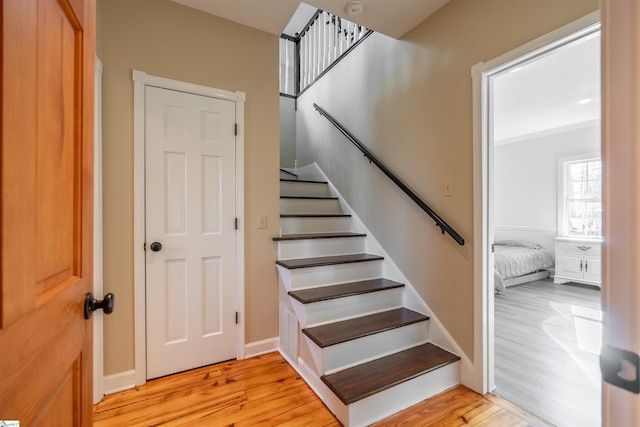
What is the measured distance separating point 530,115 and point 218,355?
524 centimetres

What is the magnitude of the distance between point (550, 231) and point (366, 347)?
16.7 ft

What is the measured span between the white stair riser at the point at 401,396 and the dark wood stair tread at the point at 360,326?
34 cm

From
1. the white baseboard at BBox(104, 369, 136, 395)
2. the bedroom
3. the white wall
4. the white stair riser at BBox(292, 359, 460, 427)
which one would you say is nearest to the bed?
the bedroom

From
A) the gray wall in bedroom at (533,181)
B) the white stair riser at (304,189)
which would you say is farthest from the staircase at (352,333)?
the gray wall in bedroom at (533,181)

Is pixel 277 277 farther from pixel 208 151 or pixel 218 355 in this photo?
pixel 208 151

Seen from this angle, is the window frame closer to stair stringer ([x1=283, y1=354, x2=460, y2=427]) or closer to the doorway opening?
the doorway opening

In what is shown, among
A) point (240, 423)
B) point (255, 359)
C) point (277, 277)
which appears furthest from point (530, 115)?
point (240, 423)

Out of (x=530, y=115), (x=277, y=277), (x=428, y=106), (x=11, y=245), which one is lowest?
(x=277, y=277)

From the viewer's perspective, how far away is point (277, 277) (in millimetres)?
2402

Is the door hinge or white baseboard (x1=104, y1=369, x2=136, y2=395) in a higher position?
the door hinge

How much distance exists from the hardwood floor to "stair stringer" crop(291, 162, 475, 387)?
15cm

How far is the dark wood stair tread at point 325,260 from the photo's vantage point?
7.38 ft

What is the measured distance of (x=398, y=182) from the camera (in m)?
2.38

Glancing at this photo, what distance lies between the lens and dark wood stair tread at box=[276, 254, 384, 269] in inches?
88.5
